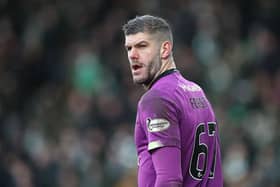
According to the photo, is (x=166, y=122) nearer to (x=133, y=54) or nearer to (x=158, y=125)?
(x=158, y=125)

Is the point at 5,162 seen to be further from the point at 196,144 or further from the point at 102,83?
the point at 196,144

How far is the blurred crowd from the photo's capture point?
1293cm

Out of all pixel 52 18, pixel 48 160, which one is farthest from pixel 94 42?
pixel 48 160

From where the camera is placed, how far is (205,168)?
18.8 feet

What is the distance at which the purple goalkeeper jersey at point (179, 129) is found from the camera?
5492 mm

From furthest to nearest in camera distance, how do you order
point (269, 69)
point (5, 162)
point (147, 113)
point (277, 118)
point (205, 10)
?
1. point (205, 10)
2. point (269, 69)
3. point (277, 118)
4. point (5, 162)
5. point (147, 113)

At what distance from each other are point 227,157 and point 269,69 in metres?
2.61

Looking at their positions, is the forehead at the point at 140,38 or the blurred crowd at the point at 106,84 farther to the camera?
the blurred crowd at the point at 106,84

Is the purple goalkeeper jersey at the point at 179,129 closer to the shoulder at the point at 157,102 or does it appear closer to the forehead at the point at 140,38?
the shoulder at the point at 157,102

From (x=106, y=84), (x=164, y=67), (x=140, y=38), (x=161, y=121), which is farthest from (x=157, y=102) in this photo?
(x=106, y=84)

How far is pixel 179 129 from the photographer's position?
5.55 metres

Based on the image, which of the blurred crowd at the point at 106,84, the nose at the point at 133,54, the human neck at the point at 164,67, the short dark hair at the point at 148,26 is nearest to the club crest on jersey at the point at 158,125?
the human neck at the point at 164,67

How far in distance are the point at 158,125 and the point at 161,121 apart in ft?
0.10

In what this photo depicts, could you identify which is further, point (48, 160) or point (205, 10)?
point (205, 10)
